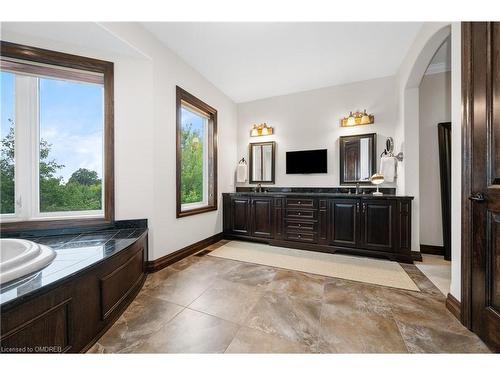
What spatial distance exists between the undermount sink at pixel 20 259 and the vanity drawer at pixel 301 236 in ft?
9.30

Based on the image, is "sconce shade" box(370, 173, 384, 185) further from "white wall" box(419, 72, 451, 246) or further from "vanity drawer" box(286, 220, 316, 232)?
"vanity drawer" box(286, 220, 316, 232)

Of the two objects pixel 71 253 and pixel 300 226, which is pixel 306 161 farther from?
pixel 71 253

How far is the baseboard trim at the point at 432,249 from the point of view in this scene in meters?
2.94

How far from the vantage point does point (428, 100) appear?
3.00 m

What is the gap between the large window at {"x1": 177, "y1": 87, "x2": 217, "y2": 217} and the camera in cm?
292

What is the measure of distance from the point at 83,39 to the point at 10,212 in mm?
1866

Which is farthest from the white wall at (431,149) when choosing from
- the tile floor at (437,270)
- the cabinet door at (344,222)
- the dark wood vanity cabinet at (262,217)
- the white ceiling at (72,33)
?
the white ceiling at (72,33)

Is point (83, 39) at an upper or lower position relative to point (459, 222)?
upper

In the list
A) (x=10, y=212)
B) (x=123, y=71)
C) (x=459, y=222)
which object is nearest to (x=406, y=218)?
(x=459, y=222)

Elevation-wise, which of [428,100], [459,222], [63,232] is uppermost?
[428,100]

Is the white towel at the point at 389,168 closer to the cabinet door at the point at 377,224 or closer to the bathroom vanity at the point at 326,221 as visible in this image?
the bathroom vanity at the point at 326,221

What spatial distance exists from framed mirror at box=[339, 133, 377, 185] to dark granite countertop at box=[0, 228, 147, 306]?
3257 mm
